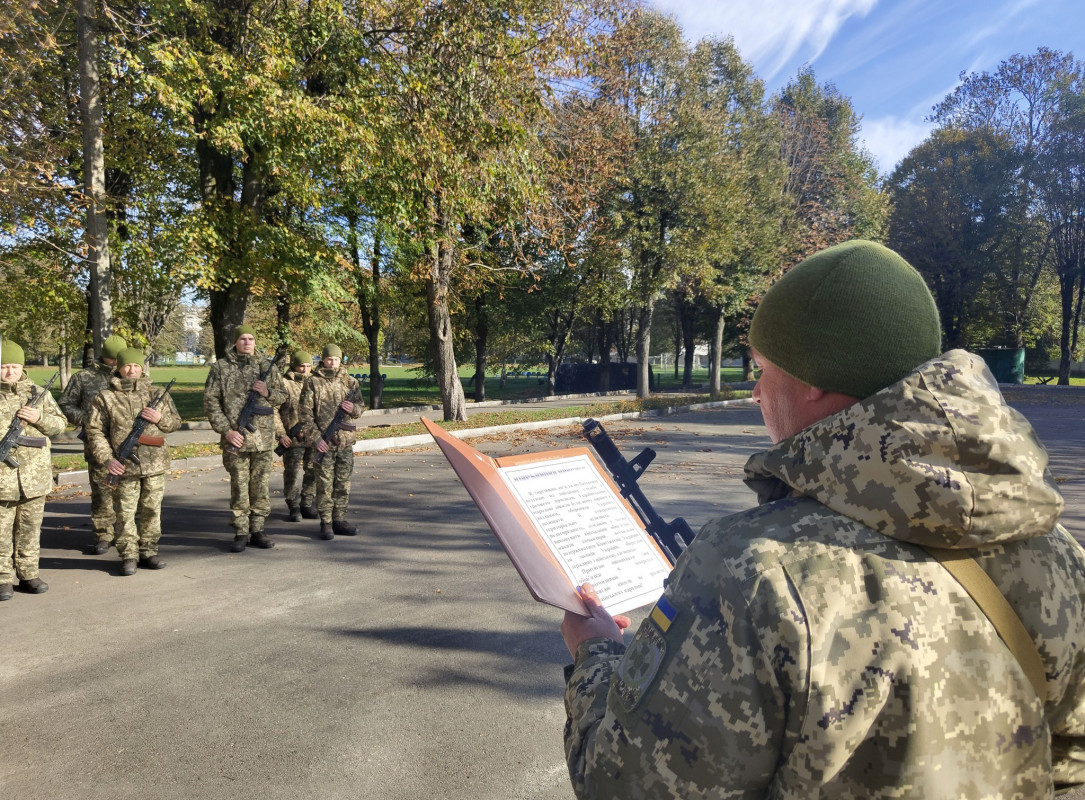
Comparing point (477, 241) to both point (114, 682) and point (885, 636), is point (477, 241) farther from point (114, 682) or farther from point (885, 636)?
point (885, 636)

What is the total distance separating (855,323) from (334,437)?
7.45m

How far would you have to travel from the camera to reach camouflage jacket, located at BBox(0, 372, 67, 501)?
588 centimetres

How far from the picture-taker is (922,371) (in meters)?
1.11

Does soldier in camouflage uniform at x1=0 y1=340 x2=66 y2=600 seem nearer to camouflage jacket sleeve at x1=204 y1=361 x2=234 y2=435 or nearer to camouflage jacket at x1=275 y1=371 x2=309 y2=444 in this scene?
camouflage jacket sleeve at x1=204 y1=361 x2=234 y2=435

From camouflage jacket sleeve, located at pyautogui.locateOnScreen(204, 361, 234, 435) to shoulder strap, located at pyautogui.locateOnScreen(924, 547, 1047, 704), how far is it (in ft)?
24.6

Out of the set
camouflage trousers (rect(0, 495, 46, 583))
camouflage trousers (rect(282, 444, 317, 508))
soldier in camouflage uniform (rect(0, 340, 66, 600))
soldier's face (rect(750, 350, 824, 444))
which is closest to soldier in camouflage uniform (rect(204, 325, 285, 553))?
camouflage trousers (rect(282, 444, 317, 508))

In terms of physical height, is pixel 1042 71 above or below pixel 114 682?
above

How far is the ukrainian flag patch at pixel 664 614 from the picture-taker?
3.65 ft

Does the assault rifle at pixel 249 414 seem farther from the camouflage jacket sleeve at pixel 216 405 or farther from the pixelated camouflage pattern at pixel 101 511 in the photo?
the pixelated camouflage pattern at pixel 101 511

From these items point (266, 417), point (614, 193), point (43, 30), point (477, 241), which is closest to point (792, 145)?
point (614, 193)

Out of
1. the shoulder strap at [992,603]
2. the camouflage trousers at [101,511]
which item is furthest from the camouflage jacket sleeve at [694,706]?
the camouflage trousers at [101,511]

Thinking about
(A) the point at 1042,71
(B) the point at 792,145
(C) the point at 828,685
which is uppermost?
(A) the point at 1042,71

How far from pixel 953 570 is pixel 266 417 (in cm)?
760

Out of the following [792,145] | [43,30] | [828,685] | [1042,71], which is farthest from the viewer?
[1042,71]
